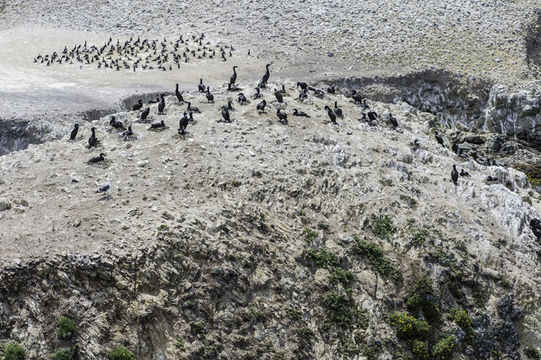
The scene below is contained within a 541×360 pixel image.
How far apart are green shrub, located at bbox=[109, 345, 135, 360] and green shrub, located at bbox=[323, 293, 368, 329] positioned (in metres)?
8.56

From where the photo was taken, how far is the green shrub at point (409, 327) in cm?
2357

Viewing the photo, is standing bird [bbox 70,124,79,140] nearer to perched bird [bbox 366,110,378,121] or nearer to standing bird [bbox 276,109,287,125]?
standing bird [bbox 276,109,287,125]

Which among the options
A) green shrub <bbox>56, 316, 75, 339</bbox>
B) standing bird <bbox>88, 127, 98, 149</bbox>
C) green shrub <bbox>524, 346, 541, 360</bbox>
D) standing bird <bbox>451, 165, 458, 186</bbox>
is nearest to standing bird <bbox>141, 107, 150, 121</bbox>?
standing bird <bbox>88, 127, 98, 149</bbox>

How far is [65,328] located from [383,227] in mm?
15819

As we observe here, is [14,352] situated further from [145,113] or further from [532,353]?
[532,353]

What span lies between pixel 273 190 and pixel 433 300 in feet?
30.5

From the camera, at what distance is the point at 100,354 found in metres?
18.7

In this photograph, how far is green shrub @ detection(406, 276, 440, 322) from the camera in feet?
80.4

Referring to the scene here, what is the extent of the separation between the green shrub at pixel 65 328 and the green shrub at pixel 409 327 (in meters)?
13.4

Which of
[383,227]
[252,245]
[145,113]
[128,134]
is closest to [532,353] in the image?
[383,227]

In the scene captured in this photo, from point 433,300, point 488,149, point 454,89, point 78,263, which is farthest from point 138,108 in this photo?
point 454,89

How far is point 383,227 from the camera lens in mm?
27328

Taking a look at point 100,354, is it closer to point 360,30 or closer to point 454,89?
point 454,89

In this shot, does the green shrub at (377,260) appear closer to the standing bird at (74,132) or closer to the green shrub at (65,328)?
the green shrub at (65,328)
